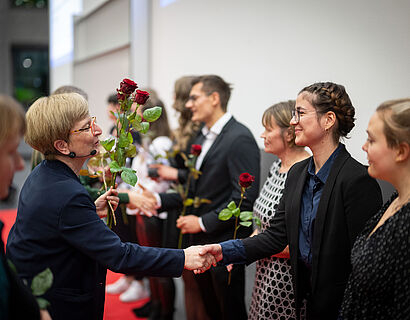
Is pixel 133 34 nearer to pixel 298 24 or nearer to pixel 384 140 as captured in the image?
pixel 298 24

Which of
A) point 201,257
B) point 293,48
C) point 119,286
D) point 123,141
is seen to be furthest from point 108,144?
point 119,286

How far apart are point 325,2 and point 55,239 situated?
205 cm

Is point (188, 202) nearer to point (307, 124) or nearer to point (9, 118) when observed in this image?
point (307, 124)

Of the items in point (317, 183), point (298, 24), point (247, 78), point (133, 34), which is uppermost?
point (133, 34)

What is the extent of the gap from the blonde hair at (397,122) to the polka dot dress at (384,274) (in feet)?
0.65

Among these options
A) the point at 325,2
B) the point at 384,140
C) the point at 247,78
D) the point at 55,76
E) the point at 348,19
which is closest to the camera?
the point at 384,140

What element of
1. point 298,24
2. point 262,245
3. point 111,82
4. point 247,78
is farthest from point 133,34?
point 262,245

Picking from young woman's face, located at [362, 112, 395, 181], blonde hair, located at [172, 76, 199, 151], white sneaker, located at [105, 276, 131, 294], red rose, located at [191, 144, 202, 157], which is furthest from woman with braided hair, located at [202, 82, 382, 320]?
white sneaker, located at [105, 276, 131, 294]

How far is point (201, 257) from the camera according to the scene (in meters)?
1.97

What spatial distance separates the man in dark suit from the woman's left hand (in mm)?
707

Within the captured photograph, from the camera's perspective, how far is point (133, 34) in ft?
17.9

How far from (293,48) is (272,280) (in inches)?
60.8

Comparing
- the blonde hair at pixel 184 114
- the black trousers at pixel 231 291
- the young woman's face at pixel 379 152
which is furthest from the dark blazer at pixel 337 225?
the blonde hair at pixel 184 114

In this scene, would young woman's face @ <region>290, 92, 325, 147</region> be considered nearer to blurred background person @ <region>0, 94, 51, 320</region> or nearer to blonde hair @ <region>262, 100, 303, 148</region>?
blonde hair @ <region>262, 100, 303, 148</region>
